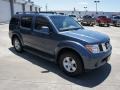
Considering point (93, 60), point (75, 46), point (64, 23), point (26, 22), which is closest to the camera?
point (93, 60)

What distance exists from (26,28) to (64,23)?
70.9 inches

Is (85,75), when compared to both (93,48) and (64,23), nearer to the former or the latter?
(93,48)

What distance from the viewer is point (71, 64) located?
5.67 metres

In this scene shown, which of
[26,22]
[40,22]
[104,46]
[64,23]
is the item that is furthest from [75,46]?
[26,22]

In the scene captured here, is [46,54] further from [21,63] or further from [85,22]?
[85,22]

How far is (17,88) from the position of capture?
4945 millimetres


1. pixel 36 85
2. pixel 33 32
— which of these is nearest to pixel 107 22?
pixel 33 32

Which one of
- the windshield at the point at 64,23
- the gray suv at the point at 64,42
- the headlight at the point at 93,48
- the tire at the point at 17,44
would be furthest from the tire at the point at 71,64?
the tire at the point at 17,44

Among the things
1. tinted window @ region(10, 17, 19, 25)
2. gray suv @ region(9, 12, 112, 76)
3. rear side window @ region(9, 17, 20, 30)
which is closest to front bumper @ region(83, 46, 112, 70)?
gray suv @ region(9, 12, 112, 76)

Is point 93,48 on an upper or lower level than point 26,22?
lower

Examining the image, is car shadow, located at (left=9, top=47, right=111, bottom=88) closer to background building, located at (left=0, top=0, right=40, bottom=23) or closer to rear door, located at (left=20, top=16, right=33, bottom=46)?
rear door, located at (left=20, top=16, right=33, bottom=46)

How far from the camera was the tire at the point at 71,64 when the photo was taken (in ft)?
18.0

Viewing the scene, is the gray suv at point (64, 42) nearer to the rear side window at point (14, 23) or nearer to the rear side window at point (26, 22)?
the rear side window at point (26, 22)

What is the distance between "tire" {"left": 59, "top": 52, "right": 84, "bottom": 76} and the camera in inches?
216
